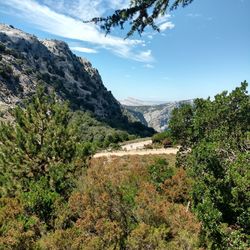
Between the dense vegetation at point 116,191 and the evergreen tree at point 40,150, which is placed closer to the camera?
the dense vegetation at point 116,191

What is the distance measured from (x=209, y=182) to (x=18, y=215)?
8.58m

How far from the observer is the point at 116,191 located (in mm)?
16031

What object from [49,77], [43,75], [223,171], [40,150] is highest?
[43,75]

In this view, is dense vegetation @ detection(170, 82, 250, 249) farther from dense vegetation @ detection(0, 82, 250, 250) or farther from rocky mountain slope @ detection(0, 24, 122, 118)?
rocky mountain slope @ detection(0, 24, 122, 118)

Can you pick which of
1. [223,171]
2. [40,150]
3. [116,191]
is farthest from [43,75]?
[223,171]

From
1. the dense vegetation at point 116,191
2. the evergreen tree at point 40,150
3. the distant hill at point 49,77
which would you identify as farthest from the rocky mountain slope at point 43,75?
the dense vegetation at point 116,191

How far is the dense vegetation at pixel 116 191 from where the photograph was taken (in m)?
12.6

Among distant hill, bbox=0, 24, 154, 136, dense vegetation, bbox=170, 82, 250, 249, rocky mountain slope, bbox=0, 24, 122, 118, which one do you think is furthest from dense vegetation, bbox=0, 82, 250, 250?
distant hill, bbox=0, 24, 154, 136

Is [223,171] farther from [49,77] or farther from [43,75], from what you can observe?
[49,77]

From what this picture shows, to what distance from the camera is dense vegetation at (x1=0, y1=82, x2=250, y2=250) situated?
1260cm

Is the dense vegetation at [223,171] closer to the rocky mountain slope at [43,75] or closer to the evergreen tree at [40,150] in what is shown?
the evergreen tree at [40,150]

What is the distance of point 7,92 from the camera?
117 metres

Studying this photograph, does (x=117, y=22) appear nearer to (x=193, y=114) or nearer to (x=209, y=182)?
(x=209, y=182)

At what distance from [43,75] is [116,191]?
486 ft
